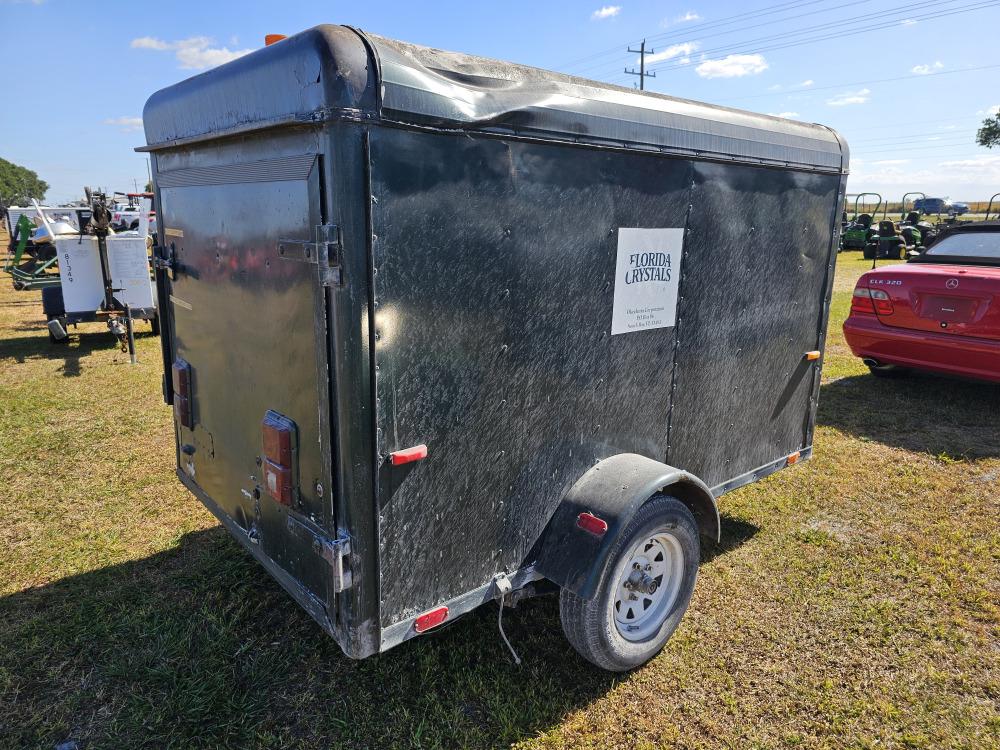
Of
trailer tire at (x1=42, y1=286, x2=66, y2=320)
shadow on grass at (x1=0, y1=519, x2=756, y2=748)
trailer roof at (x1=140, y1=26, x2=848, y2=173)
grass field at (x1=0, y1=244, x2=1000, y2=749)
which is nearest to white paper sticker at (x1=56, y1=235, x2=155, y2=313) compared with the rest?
trailer tire at (x1=42, y1=286, x2=66, y2=320)

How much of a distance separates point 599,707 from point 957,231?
23.7 feet

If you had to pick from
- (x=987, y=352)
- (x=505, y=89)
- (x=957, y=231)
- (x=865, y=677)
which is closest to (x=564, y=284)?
(x=505, y=89)

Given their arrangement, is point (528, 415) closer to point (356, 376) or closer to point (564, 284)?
point (564, 284)

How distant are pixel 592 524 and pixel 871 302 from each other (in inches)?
219

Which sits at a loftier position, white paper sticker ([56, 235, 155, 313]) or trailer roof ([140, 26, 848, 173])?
trailer roof ([140, 26, 848, 173])

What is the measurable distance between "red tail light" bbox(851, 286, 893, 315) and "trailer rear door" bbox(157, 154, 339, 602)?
6.38 metres

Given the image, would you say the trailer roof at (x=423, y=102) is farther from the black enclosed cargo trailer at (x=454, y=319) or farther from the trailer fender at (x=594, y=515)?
the trailer fender at (x=594, y=515)

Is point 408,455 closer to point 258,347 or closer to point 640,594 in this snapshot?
point 258,347

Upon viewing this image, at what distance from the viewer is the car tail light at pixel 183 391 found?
3365mm

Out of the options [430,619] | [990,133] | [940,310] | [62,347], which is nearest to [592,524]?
[430,619]

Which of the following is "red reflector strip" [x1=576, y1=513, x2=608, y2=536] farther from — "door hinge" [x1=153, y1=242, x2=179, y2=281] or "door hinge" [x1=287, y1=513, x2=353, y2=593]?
"door hinge" [x1=153, y1=242, x2=179, y2=281]

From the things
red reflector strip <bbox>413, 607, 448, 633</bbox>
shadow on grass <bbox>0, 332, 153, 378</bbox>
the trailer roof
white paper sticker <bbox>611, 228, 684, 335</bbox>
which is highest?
the trailer roof

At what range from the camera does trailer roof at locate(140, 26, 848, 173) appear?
1.99 m

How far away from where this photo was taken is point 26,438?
5.88m
